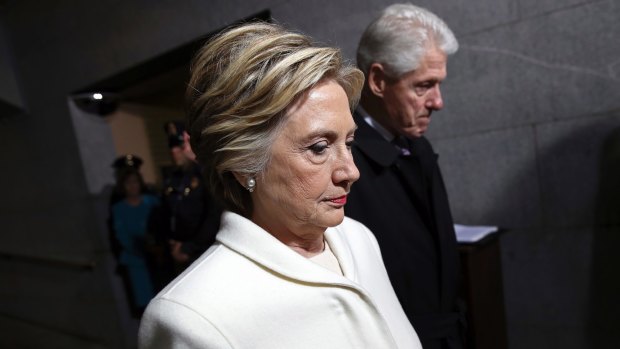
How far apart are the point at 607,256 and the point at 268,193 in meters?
2.01

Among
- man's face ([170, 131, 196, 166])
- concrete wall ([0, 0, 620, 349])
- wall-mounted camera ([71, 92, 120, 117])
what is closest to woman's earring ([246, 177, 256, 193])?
concrete wall ([0, 0, 620, 349])

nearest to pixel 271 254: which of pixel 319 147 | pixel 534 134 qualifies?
pixel 319 147

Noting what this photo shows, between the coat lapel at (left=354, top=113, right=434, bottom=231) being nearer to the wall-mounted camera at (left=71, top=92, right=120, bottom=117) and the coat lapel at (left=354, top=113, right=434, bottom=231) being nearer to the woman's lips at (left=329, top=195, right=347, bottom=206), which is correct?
the woman's lips at (left=329, top=195, right=347, bottom=206)

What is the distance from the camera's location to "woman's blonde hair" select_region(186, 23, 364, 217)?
2.41 feet

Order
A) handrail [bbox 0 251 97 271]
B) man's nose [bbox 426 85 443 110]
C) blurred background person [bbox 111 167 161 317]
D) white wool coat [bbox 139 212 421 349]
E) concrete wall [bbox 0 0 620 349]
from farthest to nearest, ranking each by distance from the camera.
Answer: handrail [bbox 0 251 97 271], blurred background person [bbox 111 167 161 317], concrete wall [bbox 0 0 620 349], man's nose [bbox 426 85 443 110], white wool coat [bbox 139 212 421 349]

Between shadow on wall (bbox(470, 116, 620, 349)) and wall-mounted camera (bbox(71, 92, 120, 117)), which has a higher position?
wall-mounted camera (bbox(71, 92, 120, 117))

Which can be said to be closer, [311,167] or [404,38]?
[311,167]

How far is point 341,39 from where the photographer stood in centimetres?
244

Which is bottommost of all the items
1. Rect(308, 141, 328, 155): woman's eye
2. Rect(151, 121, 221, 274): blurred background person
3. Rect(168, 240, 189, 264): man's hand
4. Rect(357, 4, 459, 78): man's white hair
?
Rect(168, 240, 189, 264): man's hand

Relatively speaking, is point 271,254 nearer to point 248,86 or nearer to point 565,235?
point 248,86

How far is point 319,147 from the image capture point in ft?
2.66

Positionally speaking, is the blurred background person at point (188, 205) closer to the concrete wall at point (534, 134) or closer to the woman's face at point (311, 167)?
the concrete wall at point (534, 134)

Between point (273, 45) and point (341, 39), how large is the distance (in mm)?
1818

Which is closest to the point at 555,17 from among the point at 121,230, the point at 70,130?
the point at 121,230
